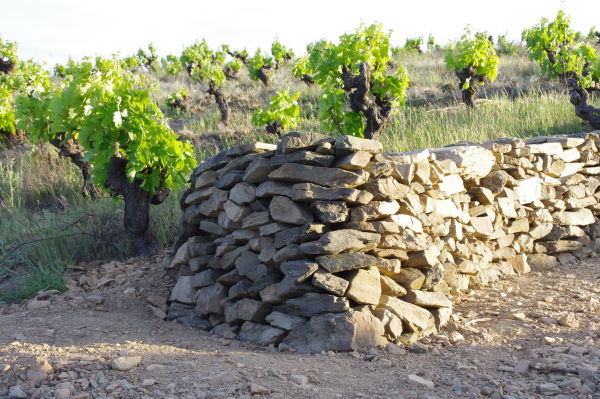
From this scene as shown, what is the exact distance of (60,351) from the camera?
3414mm

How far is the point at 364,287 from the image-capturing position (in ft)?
13.1

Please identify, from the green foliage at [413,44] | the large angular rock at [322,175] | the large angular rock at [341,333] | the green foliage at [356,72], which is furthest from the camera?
the green foliage at [413,44]

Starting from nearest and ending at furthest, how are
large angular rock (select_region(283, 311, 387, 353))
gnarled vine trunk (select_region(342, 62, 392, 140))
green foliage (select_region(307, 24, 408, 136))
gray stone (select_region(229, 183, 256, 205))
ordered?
large angular rock (select_region(283, 311, 387, 353))
gray stone (select_region(229, 183, 256, 205))
gnarled vine trunk (select_region(342, 62, 392, 140))
green foliage (select_region(307, 24, 408, 136))

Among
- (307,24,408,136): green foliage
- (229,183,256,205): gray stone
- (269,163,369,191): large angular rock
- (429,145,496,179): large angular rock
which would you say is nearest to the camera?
(269,163,369,191): large angular rock

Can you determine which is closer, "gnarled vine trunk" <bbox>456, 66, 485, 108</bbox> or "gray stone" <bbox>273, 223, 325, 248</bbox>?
"gray stone" <bbox>273, 223, 325, 248</bbox>

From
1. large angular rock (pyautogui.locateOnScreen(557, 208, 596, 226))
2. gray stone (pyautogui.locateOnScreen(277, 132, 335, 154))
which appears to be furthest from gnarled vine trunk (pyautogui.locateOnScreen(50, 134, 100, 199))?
large angular rock (pyautogui.locateOnScreen(557, 208, 596, 226))

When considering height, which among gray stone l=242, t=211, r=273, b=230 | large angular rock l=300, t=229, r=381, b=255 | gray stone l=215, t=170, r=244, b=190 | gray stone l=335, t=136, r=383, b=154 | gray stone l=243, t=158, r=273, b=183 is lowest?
large angular rock l=300, t=229, r=381, b=255

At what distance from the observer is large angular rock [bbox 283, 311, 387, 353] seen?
→ 376 centimetres

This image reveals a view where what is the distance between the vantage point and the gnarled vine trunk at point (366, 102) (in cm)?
748

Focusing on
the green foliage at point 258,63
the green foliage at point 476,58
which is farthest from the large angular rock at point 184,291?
the green foliage at point 258,63

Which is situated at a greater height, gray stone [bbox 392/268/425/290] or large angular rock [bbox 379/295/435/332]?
gray stone [bbox 392/268/425/290]

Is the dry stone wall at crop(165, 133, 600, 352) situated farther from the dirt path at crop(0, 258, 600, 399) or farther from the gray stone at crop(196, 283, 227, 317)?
the dirt path at crop(0, 258, 600, 399)

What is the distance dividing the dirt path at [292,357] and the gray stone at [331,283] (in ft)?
1.41

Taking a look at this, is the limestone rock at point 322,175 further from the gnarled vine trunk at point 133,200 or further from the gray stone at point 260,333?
the gnarled vine trunk at point 133,200
